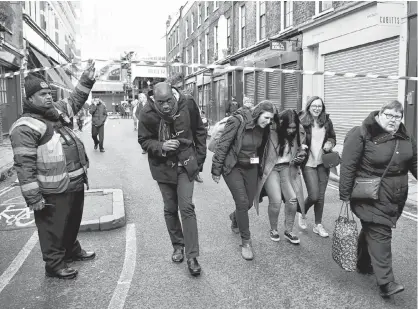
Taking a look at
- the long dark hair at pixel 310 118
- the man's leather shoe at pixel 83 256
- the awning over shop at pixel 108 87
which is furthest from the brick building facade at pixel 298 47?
the awning over shop at pixel 108 87

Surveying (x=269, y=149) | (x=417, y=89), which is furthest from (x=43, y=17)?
(x=269, y=149)

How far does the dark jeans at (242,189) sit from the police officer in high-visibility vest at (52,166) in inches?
62.7

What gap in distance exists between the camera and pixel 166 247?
15.4ft

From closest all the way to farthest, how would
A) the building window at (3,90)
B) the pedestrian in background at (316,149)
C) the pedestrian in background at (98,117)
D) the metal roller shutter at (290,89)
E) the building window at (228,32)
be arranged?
the pedestrian in background at (316,149)
the pedestrian in background at (98,117)
the building window at (3,90)
the metal roller shutter at (290,89)
the building window at (228,32)

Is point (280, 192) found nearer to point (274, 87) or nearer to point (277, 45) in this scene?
point (277, 45)

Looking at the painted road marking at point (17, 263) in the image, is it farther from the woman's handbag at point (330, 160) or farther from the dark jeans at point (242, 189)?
the woman's handbag at point (330, 160)

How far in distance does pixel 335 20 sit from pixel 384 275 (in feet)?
40.4

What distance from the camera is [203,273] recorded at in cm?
398

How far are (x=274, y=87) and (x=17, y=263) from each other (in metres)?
16.3

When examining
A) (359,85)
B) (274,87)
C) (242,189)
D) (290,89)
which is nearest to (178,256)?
(242,189)

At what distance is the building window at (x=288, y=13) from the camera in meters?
17.0

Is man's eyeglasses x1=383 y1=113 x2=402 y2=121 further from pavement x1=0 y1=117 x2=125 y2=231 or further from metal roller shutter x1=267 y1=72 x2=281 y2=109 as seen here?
metal roller shutter x1=267 y1=72 x2=281 y2=109

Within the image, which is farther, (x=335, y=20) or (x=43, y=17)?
(x=43, y=17)

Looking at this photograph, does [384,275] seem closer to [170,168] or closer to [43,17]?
[170,168]
